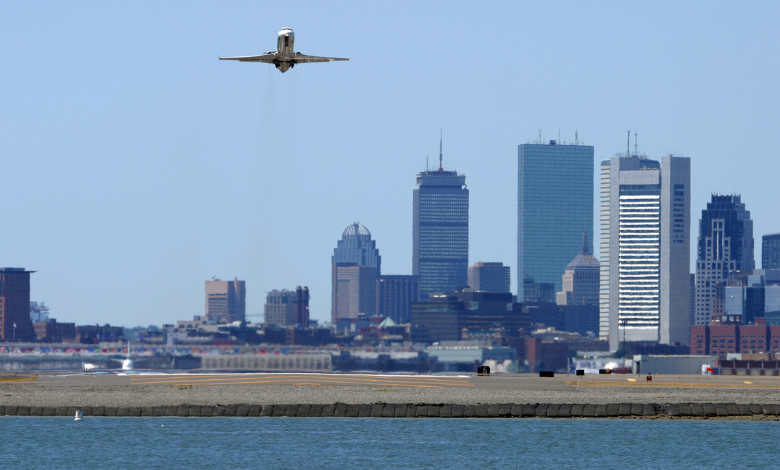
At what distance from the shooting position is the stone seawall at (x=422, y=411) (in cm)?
9625

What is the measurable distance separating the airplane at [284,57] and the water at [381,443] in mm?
30229

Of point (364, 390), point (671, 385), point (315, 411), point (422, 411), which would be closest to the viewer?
point (315, 411)

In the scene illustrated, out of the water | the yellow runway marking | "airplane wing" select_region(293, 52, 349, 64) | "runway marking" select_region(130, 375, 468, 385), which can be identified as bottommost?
the water

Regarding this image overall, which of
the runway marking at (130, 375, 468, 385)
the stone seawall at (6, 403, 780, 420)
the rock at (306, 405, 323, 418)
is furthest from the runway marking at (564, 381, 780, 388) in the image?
the rock at (306, 405, 323, 418)

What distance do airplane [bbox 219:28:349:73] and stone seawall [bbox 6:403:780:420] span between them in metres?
29.0

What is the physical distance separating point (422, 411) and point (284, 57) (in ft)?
105

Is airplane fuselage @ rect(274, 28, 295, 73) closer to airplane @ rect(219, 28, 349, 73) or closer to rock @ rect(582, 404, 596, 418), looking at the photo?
airplane @ rect(219, 28, 349, 73)

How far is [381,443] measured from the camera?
280 ft

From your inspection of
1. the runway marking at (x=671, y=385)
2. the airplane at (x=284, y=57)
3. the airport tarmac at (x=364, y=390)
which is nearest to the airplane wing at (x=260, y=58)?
the airplane at (x=284, y=57)

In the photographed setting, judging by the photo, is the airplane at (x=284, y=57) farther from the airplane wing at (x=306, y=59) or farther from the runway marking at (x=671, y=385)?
the runway marking at (x=671, y=385)

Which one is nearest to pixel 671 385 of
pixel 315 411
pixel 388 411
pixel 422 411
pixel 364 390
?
pixel 364 390

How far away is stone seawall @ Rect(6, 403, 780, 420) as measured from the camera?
96.2 metres

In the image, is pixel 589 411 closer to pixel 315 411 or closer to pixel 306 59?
pixel 315 411

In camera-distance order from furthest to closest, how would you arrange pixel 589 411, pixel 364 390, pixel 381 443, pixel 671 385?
1. pixel 671 385
2. pixel 364 390
3. pixel 589 411
4. pixel 381 443
